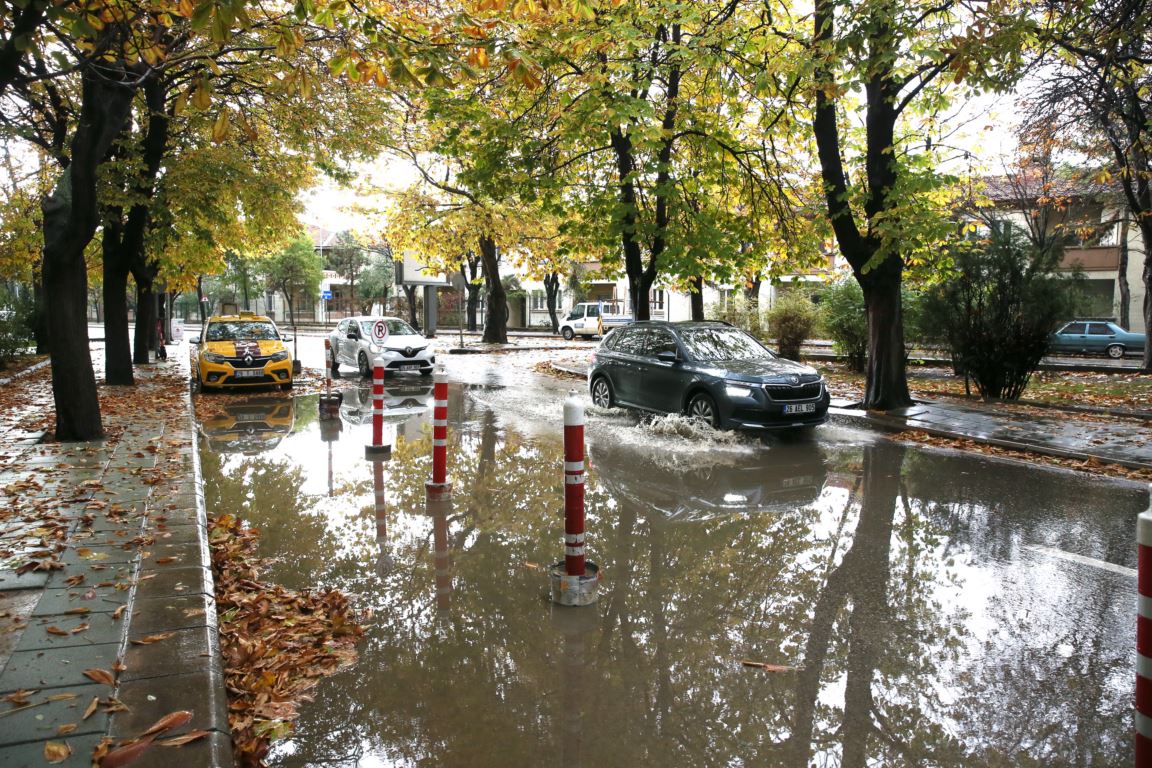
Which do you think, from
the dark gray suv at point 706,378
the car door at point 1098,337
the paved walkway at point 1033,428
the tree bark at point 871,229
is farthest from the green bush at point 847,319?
the car door at point 1098,337

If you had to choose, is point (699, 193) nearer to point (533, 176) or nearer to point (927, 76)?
point (533, 176)

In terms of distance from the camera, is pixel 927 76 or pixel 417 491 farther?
pixel 927 76

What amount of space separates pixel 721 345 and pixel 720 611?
7325 millimetres

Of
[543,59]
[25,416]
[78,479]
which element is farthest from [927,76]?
[25,416]

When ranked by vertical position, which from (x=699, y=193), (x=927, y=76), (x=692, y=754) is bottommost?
(x=692, y=754)

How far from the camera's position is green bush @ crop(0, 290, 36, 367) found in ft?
68.8

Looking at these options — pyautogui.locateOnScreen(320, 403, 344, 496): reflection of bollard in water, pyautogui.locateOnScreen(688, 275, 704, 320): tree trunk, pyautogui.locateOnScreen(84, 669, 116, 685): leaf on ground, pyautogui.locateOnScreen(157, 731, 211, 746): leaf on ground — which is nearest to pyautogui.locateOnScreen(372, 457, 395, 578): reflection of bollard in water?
pyautogui.locateOnScreen(320, 403, 344, 496): reflection of bollard in water

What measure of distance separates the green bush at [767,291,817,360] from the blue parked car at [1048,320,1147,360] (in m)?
13.6

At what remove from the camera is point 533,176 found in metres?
14.9

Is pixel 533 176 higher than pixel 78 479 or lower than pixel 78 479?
higher

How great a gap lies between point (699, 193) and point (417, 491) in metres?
9.77

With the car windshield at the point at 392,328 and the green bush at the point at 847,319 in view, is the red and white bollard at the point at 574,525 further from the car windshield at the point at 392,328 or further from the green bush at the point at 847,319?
the car windshield at the point at 392,328

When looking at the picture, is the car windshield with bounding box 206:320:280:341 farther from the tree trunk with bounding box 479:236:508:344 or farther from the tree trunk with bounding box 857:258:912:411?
the tree trunk with bounding box 479:236:508:344

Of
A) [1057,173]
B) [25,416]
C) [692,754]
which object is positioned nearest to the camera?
[692,754]
